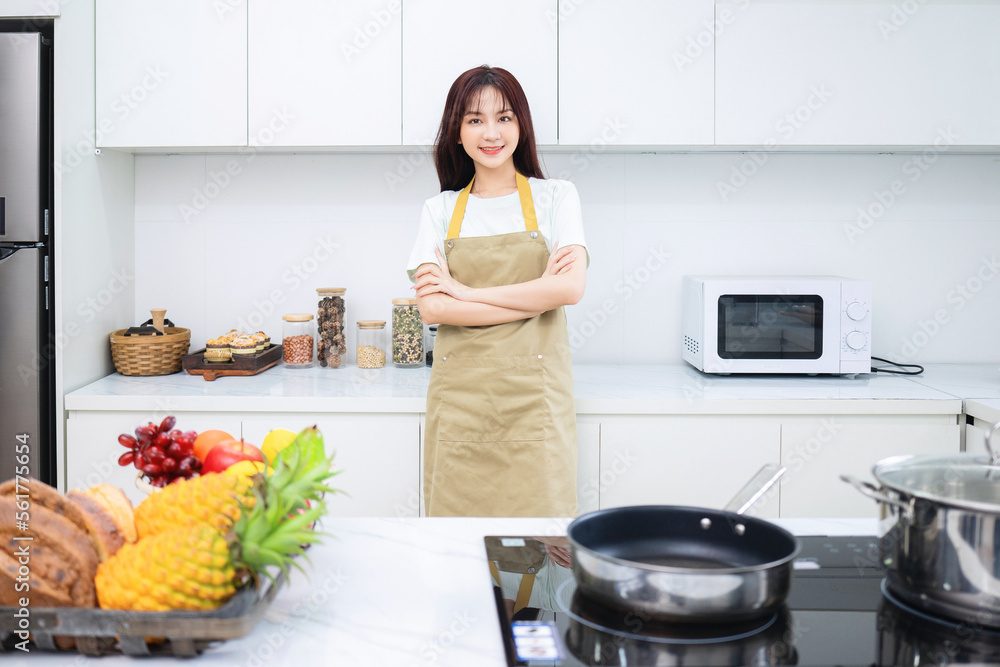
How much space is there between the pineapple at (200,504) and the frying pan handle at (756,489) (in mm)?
493

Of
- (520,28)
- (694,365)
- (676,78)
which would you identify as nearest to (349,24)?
(520,28)

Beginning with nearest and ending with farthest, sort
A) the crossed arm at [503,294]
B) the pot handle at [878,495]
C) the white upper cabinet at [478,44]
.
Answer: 1. the pot handle at [878,495]
2. the crossed arm at [503,294]
3. the white upper cabinet at [478,44]

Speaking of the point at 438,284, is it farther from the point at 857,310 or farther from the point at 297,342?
the point at 857,310

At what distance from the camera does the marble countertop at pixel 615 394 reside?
7.41 feet

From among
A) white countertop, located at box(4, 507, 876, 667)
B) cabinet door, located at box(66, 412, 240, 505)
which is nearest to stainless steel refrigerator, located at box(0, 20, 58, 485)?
cabinet door, located at box(66, 412, 240, 505)

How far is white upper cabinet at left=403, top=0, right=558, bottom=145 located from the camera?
241 cm

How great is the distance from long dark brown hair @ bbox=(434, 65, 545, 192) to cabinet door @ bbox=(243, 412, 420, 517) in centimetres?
67

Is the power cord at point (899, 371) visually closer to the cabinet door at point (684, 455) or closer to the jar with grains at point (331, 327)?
the cabinet door at point (684, 455)

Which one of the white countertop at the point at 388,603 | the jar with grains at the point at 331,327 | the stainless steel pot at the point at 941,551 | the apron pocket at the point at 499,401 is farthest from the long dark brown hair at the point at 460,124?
the stainless steel pot at the point at 941,551

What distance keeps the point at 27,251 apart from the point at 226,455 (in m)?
1.69

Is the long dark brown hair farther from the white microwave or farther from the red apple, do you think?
the red apple

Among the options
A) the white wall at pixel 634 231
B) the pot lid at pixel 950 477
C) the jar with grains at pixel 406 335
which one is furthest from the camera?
the white wall at pixel 634 231

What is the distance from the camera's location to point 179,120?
2453 millimetres

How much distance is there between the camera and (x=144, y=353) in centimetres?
254
